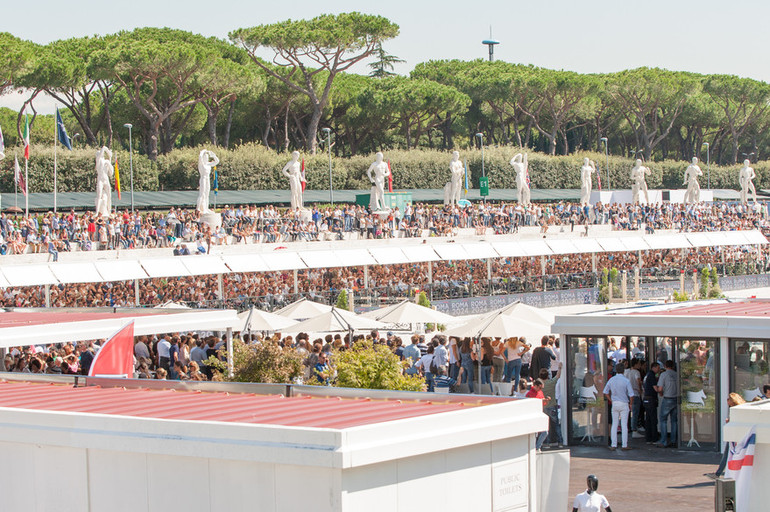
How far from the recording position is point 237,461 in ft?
19.6

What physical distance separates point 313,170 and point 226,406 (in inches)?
2085

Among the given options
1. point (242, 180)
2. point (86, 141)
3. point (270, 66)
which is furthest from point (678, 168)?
point (86, 141)

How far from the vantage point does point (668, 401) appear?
520 inches

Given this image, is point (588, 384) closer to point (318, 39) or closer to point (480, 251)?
point (480, 251)

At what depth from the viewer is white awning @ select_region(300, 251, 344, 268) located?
3111 centimetres

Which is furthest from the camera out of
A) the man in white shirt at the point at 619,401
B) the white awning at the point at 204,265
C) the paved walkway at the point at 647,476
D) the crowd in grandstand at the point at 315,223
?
the crowd in grandstand at the point at 315,223

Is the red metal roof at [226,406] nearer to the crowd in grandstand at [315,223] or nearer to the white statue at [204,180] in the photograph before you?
the crowd in grandstand at [315,223]

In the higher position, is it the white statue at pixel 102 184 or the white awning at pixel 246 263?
the white statue at pixel 102 184

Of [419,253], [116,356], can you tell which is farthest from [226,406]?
[419,253]

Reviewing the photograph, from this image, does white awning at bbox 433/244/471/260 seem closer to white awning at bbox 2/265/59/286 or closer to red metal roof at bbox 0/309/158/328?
white awning at bbox 2/265/59/286

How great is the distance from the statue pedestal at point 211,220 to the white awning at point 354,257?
4.68 meters

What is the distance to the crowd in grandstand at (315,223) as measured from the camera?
2959 centimetres

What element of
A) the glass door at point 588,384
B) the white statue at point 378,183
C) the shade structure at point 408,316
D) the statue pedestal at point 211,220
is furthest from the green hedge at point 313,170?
the glass door at point 588,384

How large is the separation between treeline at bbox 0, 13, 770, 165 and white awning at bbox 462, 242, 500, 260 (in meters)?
25.1
